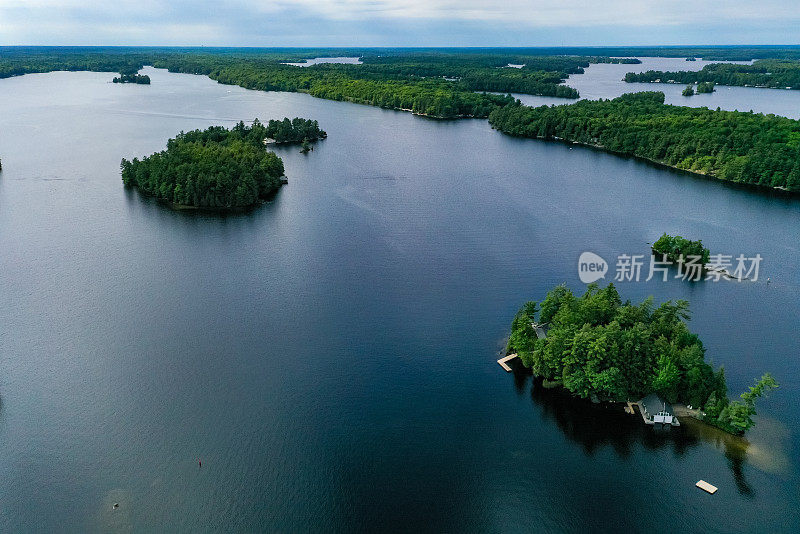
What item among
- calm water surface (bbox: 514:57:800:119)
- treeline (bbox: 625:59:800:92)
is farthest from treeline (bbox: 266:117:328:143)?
treeline (bbox: 625:59:800:92)

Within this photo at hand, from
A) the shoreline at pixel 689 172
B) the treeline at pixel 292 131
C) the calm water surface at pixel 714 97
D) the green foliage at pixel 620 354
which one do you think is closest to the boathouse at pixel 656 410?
the green foliage at pixel 620 354

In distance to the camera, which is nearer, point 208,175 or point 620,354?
point 620,354

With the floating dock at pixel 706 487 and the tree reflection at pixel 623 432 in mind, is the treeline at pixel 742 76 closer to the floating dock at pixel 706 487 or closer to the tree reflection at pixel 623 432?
the tree reflection at pixel 623 432

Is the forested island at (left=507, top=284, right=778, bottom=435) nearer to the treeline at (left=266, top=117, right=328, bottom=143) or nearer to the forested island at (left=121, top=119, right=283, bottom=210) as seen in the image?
the forested island at (left=121, top=119, right=283, bottom=210)

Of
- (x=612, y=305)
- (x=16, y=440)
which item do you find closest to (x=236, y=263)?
(x=16, y=440)

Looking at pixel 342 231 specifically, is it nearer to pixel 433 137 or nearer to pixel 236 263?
pixel 236 263

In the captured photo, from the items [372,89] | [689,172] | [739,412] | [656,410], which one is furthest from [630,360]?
[372,89]

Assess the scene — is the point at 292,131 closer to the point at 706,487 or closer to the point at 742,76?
the point at 706,487
